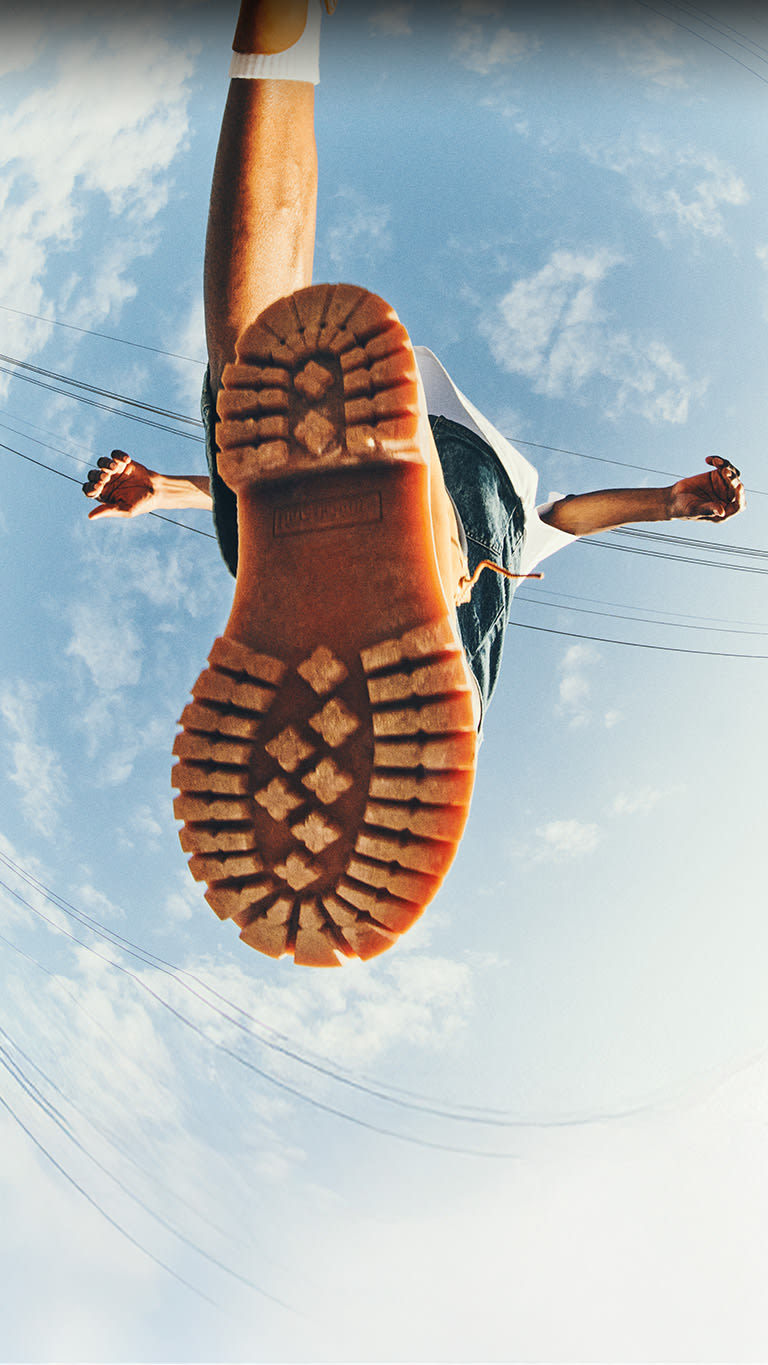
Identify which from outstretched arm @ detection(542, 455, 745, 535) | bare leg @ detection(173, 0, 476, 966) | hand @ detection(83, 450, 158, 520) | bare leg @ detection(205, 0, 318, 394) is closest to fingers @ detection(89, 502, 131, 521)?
hand @ detection(83, 450, 158, 520)

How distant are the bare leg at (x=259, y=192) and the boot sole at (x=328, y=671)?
0.22 metres

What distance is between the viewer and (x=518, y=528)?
188 centimetres

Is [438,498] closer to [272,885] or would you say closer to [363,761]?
[363,761]

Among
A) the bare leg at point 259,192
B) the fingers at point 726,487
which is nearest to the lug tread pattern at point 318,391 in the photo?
the bare leg at point 259,192

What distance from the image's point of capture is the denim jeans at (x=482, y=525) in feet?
5.68

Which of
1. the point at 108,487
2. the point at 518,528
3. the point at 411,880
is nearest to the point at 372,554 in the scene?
the point at 411,880

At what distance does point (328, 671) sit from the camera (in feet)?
3.78

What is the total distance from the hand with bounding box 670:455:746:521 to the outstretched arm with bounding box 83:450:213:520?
1.14 metres

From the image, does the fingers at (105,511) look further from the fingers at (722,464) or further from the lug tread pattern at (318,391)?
the fingers at (722,464)

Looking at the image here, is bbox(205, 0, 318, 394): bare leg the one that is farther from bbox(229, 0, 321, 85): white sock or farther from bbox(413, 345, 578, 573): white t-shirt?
bbox(413, 345, 578, 573): white t-shirt

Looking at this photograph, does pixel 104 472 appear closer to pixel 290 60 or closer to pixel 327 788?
pixel 290 60

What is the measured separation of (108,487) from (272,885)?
1.09 m

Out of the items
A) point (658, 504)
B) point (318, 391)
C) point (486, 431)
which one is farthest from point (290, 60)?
point (658, 504)

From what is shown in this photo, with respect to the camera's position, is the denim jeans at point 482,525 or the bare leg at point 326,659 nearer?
the bare leg at point 326,659
